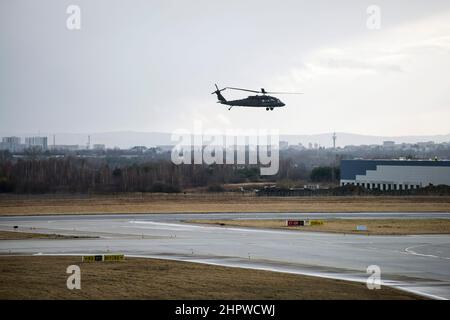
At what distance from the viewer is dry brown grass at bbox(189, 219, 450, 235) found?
59625mm

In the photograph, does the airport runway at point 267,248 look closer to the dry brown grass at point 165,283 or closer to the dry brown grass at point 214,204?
the dry brown grass at point 165,283

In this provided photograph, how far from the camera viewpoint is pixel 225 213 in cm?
7856

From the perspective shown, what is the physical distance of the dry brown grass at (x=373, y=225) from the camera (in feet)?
196

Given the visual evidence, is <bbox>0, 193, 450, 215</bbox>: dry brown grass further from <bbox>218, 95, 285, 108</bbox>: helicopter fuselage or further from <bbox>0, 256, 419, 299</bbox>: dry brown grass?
<bbox>0, 256, 419, 299</bbox>: dry brown grass

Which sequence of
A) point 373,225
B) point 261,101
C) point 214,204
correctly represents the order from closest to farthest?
point 373,225, point 261,101, point 214,204

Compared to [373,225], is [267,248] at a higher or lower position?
lower

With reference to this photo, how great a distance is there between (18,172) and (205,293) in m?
112

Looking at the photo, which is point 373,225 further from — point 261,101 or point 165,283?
point 165,283

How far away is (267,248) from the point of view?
159 feet

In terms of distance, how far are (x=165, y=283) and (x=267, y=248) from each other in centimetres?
1583

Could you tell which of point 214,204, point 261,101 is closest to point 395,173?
point 214,204

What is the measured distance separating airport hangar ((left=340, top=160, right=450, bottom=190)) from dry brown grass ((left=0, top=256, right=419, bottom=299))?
88.2m

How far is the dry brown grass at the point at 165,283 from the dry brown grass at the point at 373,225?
23.7 meters
